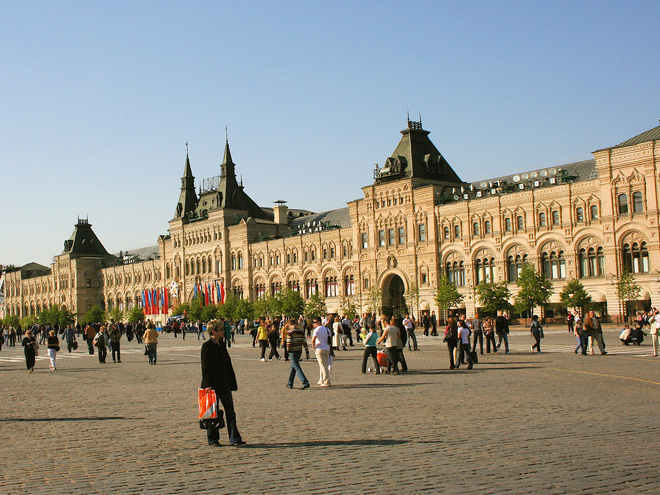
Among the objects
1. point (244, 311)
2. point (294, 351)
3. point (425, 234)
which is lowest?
point (244, 311)

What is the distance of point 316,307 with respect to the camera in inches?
3334

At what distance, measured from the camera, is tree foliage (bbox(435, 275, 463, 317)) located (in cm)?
7006

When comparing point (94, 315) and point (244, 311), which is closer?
point (244, 311)

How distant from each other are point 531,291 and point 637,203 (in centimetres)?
1106

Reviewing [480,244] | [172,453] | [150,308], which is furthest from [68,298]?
[172,453]

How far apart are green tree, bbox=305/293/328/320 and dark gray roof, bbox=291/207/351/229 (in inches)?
454

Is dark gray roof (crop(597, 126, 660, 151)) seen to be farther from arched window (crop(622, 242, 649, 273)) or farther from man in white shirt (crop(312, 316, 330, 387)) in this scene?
man in white shirt (crop(312, 316, 330, 387))

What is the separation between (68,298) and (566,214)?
4186 inches

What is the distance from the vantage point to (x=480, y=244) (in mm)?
71938

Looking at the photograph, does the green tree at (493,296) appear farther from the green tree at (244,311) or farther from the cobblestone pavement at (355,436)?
the cobblestone pavement at (355,436)

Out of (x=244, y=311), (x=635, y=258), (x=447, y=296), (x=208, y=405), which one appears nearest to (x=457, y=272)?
(x=447, y=296)

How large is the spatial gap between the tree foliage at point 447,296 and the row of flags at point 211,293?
4107cm

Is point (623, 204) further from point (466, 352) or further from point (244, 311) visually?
point (244, 311)

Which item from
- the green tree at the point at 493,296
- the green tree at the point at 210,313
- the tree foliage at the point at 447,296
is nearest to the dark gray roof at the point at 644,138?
the green tree at the point at 493,296
